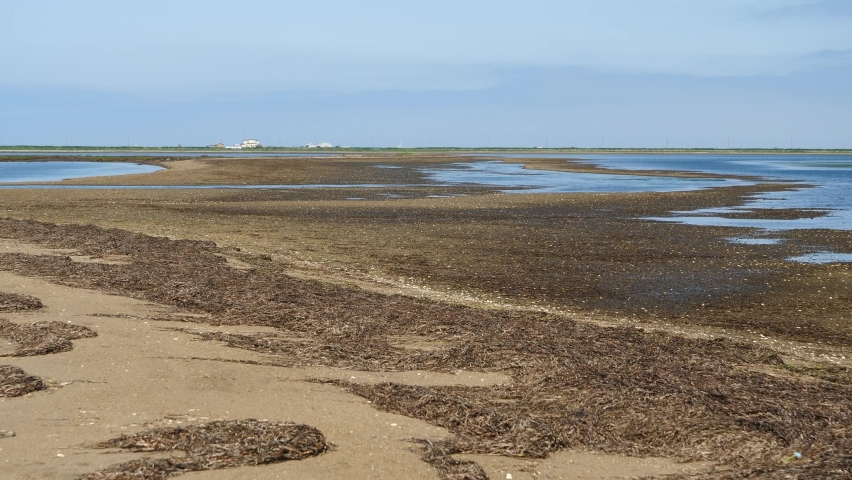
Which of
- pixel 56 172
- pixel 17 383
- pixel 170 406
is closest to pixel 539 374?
pixel 170 406

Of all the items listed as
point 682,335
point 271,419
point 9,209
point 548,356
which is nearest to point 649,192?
point 9,209

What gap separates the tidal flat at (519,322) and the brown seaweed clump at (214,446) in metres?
0.23

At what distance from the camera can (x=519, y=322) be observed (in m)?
12.2

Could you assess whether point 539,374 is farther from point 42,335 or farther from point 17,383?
point 42,335

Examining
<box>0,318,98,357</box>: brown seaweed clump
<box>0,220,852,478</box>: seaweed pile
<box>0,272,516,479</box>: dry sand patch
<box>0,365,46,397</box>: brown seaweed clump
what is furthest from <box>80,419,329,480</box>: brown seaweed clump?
<box>0,318,98,357</box>: brown seaweed clump

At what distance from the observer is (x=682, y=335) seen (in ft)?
40.3

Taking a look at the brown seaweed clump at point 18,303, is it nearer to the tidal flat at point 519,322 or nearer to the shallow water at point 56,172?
the tidal flat at point 519,322

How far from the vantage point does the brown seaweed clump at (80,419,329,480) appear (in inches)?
243

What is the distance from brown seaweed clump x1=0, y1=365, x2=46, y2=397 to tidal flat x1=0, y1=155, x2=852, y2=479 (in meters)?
0.21

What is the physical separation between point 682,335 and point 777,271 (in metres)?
7.15

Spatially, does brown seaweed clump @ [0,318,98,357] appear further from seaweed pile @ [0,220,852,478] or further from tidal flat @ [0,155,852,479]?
seaweed pile @ [0,220,852,478]

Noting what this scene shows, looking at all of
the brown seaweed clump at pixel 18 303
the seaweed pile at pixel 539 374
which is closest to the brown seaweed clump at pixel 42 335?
the brown seaweed clump at pixel 18 303

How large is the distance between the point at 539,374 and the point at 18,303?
7538 millimetres

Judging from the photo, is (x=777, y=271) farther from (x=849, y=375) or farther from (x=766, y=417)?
(x=766, y=417)
